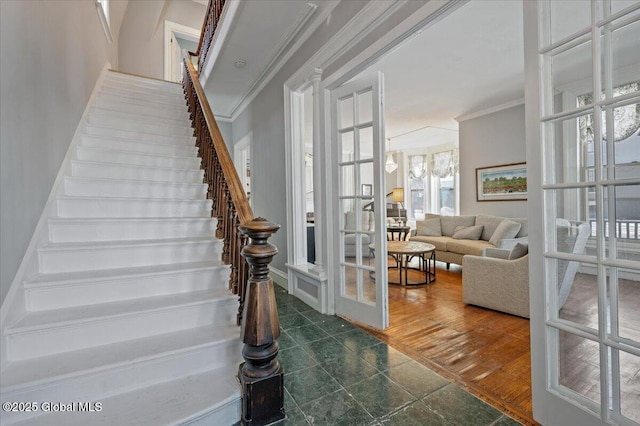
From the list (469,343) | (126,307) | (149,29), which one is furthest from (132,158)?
(149,29)

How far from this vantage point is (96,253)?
188cm

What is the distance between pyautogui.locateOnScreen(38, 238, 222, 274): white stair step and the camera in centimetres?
177

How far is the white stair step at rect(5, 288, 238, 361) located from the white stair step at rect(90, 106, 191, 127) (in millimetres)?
2644

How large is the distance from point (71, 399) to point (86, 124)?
2.74m

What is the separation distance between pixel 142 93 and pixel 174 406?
14.7ft

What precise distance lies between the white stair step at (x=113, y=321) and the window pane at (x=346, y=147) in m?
1.67

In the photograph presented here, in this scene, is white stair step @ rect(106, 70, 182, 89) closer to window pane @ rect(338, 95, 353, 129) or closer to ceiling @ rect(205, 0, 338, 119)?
ceiling @ rect(205, 0, 338, 119)

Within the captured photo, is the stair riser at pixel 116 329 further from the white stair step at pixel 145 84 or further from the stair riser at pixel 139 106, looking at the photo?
the white stair step at pixel 145 84

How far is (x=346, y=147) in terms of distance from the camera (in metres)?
2.89

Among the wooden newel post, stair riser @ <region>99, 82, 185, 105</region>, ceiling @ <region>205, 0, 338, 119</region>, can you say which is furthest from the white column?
stair riser @ <region>99, 82, 185, 105</region>

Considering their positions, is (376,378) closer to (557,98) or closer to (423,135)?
(557,98)

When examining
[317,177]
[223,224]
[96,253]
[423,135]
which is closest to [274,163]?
[317,177]

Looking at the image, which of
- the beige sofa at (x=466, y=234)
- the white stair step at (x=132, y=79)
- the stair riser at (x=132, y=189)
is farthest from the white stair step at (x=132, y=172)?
the beige sofa at (x=466, y=234)

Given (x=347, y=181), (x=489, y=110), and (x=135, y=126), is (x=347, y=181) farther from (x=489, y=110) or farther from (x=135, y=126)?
(x=489, y=110)
